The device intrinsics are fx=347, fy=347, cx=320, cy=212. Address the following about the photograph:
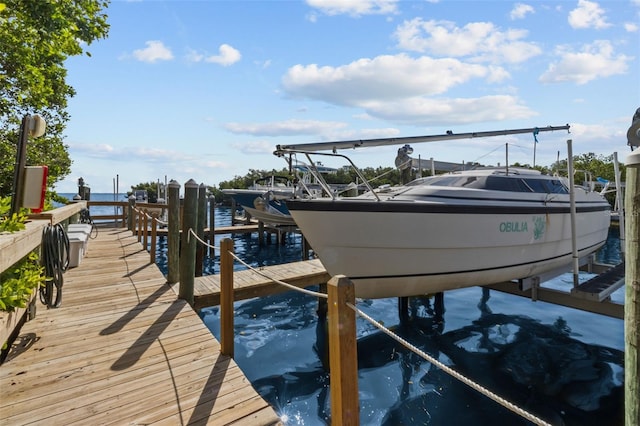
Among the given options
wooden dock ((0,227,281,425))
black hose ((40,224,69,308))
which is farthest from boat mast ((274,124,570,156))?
black hose ((40,224,69,308))

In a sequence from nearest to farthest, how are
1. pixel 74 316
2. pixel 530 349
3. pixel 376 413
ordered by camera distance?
pixel 74 316, pixel 376 413, pixel 530 349

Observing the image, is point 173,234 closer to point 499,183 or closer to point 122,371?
point 122,371

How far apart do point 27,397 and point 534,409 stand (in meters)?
6.20

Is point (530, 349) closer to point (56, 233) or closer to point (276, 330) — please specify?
point (276, 330)

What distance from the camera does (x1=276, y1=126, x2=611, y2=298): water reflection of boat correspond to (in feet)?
17.0

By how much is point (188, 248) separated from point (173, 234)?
99 cm

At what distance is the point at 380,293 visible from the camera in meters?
5.75

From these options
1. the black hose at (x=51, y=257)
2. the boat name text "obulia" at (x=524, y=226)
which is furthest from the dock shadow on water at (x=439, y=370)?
the black hose at (x=51, y=257)

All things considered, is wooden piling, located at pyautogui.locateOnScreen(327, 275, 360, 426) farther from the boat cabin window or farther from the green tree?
the green tree

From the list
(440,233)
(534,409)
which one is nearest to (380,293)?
(440,233)

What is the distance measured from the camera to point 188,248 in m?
5.16

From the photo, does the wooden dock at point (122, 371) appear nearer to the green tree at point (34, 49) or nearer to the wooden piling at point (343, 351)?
the wooden piling at point (343, 351)

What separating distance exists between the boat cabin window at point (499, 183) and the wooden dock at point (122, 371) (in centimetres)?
491

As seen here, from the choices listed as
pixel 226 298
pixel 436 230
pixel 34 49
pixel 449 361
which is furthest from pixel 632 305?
pixel 34 49
